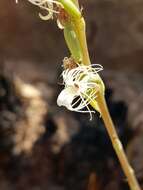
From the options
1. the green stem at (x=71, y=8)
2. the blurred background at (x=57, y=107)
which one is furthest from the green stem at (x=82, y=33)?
the blurred background at (x=57, y=107)

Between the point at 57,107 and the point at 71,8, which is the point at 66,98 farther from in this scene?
the point at 57,107

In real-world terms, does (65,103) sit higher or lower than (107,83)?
lower

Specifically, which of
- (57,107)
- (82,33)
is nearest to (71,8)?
(82,33)

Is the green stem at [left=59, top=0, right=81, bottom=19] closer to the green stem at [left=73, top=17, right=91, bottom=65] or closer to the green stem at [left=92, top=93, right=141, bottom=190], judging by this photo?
the green stem at [left=73, top=17, right=91, bottom=65]

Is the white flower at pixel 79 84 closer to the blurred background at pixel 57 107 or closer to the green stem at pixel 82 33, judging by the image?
the green stem at pixel 82 33

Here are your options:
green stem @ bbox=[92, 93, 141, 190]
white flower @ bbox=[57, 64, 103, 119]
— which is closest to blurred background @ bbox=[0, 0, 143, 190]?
green stem @ bbox=[92, 93, 141, 190]

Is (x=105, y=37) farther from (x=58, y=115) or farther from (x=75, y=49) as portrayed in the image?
(x=75, y=49)

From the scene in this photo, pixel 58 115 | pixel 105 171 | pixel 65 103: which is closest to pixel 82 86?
pixel 65 103
